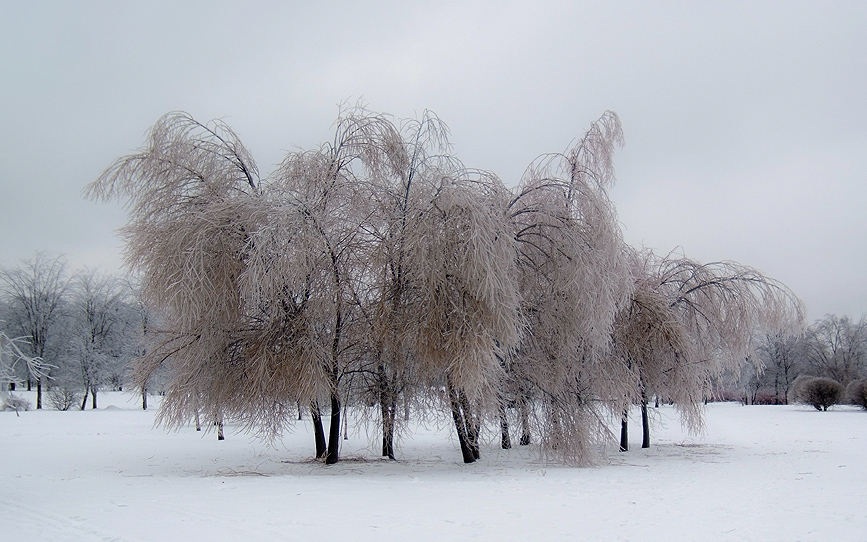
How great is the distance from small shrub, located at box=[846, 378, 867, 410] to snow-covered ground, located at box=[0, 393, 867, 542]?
19303 millimetres

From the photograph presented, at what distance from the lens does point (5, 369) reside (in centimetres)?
834

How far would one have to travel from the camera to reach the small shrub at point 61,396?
113ft

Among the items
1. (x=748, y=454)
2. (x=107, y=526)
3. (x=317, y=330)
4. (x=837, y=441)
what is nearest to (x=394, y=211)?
(x=317, y=330)

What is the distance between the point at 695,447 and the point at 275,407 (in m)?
12.6

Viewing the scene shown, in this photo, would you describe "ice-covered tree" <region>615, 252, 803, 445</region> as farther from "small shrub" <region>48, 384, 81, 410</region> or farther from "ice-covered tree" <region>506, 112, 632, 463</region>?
"small shrub" <region>48, 384, 81, 410</region>

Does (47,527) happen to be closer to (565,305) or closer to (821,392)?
(565,305)

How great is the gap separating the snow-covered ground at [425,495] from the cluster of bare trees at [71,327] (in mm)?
18578

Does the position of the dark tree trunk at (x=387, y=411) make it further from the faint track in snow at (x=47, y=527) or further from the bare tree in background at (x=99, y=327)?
the bare tree in background at (x=99, y=327)

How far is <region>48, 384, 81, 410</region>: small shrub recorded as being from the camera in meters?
34.5

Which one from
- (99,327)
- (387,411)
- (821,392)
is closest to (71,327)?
(99,327)

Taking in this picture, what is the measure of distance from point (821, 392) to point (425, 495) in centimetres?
3324

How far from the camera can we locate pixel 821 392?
3444cm

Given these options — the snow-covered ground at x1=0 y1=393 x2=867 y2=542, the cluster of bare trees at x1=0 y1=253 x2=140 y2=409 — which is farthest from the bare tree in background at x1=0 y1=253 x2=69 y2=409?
the snow-covered ground at x1=0 y1=393 x2=867 y2=542

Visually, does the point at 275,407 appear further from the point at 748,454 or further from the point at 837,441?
the point at 837,441
